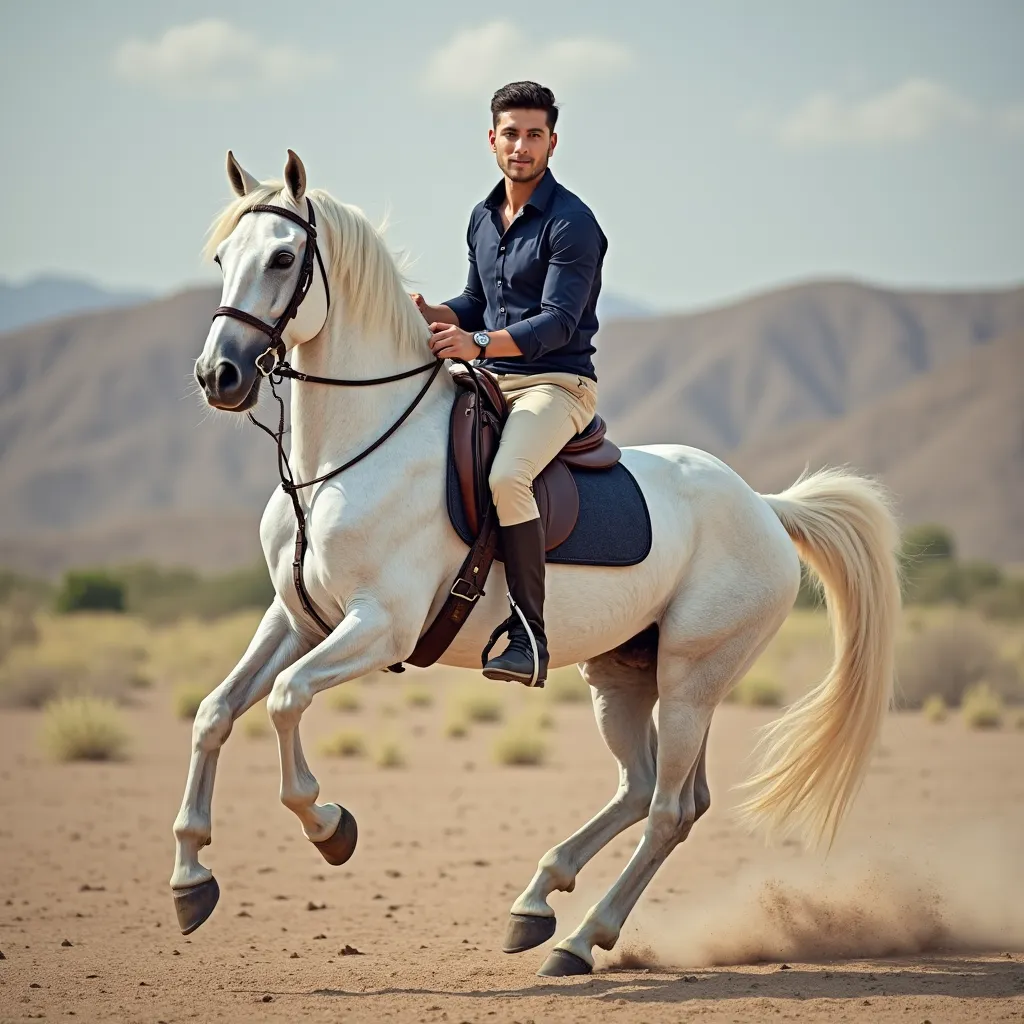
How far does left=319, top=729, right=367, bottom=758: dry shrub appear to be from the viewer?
1906 centimetres

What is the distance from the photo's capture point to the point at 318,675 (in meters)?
5.77

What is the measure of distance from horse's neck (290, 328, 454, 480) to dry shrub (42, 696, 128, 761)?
1259 cm

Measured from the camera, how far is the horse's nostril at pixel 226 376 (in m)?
5.55

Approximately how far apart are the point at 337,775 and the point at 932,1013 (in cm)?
1226

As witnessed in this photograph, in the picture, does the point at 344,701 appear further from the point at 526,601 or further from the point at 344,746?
the point at 526,601

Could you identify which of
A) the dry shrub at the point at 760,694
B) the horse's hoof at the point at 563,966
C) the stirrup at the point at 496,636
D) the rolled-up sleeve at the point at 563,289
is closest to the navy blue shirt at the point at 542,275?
the rolled-up sleeve at the point at 563,289

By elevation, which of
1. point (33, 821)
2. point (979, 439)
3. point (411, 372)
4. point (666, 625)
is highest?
point (979, 439)

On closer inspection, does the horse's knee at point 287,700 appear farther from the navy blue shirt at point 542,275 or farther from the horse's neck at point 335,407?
the navy blue shirt at point 542,275

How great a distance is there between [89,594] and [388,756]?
2691cm

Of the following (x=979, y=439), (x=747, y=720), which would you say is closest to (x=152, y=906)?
(x=747, y=720)

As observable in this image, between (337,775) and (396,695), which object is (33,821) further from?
(396,695)

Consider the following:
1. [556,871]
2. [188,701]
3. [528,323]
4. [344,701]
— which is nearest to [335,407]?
[528,323]

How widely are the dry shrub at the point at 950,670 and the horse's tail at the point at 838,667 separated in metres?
15.6

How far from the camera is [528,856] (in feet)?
39.2
